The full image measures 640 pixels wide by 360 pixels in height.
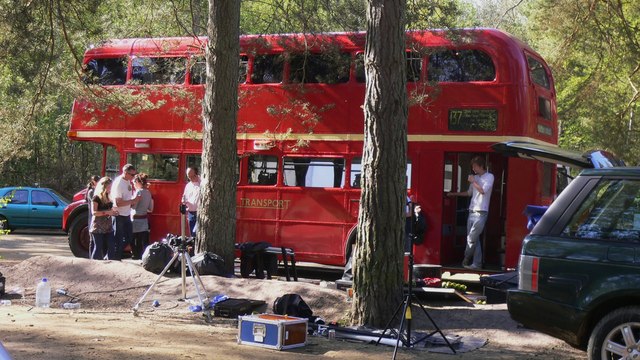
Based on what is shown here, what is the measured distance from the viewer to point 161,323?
9688 millimetres

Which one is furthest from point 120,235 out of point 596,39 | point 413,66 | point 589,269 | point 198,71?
point 596,39

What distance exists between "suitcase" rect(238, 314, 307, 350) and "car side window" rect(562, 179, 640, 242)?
2881mm

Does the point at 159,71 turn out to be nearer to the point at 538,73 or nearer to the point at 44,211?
the point at 538,73

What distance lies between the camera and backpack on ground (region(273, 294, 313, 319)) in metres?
9.61

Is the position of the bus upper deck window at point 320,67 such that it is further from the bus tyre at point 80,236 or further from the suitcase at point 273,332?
the suitcase at point 273,332

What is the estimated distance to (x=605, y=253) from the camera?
675 centimetres

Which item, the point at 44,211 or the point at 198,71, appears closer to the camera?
the point at 198,71

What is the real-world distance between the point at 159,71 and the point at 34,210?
37.3ft

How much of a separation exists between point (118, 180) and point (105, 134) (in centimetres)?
270

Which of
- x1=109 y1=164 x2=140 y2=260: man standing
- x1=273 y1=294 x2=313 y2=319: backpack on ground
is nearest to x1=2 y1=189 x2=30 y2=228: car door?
x1=109 y1=164 x2=140 y2=260: man standing

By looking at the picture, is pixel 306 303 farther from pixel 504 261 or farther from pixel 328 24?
pixel 328 24

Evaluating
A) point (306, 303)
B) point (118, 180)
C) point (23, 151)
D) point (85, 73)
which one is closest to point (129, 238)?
point (118, 180)

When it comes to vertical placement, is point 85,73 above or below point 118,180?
above

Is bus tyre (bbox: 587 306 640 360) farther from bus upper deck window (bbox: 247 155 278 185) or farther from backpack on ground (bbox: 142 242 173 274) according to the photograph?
bus upper deck window (bbox: 247 155 278 185)
